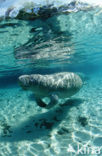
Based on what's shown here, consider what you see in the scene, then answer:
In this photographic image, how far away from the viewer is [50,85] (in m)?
6.39

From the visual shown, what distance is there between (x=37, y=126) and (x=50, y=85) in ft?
6.19

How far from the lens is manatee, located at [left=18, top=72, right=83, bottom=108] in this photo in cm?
568

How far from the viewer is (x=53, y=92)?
6387 millimetres

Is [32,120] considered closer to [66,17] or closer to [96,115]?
[96,115]

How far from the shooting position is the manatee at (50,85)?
568 cm

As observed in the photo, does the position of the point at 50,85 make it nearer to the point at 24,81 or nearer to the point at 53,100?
the point at 53,100

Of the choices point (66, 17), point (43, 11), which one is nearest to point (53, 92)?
point (43, 11)

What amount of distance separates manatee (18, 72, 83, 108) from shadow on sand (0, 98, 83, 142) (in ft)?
3.02

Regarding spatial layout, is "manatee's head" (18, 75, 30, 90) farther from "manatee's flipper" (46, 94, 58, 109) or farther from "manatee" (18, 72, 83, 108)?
"manatee's flipper" (46, 94, 58, 109)

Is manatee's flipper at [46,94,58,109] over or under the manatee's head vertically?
under

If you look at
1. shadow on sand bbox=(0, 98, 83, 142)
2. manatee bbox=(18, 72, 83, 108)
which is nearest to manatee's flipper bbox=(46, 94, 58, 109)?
manatee bbox=(18, 72, 83, 108)

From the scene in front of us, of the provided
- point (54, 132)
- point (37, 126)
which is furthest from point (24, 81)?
point (54, 132)

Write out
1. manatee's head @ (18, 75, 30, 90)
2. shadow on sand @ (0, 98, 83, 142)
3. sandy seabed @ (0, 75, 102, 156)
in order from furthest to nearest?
1. shadow on sand @ (0, 98, 83, 142)
2. manatee's head @ (18, 75, 30, 90)
3. sandy seabed @ (0, 75, 102, 156)

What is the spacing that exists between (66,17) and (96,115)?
5.72 metres
